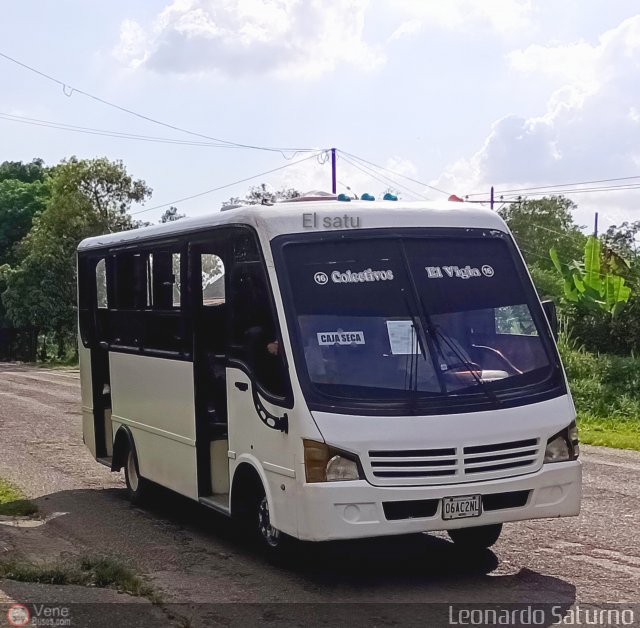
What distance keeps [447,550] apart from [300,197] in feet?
9.88

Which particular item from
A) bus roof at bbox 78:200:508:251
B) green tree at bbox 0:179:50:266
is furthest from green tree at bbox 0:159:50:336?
bus roof at bbox 78:200:508:251

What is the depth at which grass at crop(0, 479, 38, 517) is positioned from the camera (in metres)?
10.1

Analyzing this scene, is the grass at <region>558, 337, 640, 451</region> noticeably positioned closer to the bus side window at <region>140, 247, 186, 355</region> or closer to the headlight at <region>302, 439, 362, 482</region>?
the bus side window at <region>140, 247, 186, 355</region>

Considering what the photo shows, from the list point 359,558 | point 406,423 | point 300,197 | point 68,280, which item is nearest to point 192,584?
point 359,558

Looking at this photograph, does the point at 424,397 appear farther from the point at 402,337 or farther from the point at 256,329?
the point at 256,329

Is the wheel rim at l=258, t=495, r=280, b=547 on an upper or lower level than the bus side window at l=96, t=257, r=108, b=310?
lower

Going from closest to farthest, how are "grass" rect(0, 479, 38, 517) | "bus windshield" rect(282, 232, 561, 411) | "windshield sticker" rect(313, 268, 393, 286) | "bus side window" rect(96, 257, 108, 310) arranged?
"bus windshield" rect(282, 232, 561, 411) → "windshield sticker" rect(313, 268, 393, 286) → "grass" rect(0, 479, 38, 517) → "bus side window" rect(96, 257, 108, 310)

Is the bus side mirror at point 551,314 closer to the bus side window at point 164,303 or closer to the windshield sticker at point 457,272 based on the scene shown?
the windshield sticker at point 457,272

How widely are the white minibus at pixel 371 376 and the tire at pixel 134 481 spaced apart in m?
1.88

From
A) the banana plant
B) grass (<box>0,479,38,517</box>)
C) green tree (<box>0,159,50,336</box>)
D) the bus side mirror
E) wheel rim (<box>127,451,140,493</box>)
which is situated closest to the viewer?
the bus side mirror

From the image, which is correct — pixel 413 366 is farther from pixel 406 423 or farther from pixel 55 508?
pixel 55 508

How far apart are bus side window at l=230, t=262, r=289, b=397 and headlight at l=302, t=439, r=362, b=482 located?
55 centimetres

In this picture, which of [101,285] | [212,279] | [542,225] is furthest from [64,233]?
[212,279]

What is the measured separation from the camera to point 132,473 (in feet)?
35.6
